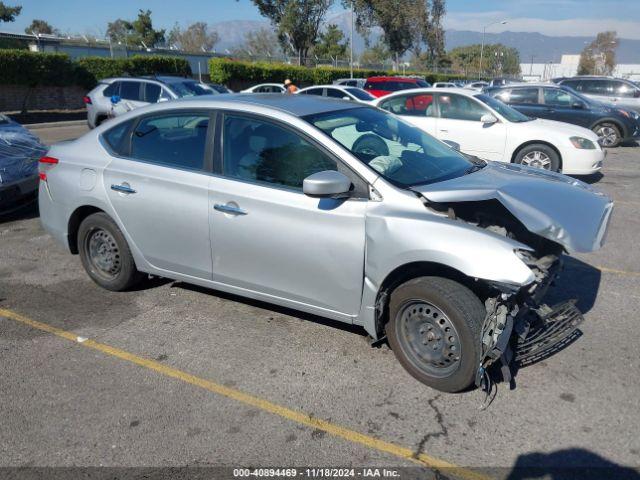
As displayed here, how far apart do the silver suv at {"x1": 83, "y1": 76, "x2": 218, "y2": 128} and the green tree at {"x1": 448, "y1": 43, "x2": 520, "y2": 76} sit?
75.6m

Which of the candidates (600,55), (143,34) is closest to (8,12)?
(143,34)

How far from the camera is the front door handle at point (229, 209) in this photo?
13.3ft

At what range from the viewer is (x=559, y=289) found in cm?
503

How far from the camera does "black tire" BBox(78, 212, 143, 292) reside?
4.86 meters

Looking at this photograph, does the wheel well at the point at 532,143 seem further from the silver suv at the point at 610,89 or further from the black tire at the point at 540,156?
the silver suv at the point at 610,89

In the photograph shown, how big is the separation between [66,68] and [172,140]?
2421 cm

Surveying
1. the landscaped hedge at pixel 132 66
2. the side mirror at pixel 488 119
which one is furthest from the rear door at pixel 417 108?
the landscaped hedge at pixel 132 66

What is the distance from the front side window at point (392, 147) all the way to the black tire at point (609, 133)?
38.0 feet

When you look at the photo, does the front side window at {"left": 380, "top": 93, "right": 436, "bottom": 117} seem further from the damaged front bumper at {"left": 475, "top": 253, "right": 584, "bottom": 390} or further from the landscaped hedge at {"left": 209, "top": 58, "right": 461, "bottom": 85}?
the landscaped hedge at {"left": 209, "top": 58, "right": 461, "bottom": 85}

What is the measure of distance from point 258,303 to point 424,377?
177cm

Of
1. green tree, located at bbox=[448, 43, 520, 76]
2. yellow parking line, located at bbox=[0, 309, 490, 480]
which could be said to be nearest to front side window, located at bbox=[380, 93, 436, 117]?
yellow parking line, located at bbox=[0, 309, 490, 480]

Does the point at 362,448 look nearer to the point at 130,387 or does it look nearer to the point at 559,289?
the point at 130,387

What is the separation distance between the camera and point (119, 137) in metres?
4.89

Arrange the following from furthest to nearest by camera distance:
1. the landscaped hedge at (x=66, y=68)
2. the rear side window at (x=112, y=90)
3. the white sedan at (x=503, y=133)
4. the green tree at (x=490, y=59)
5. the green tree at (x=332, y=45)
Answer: the green tree at (x=490, y=59) → the green tree at (x=332, y=45) → the landscaped hedge at (x=66, y=68) → the rear side window at (x=112, y=90) → the white sedan at (x=503, y=133)
